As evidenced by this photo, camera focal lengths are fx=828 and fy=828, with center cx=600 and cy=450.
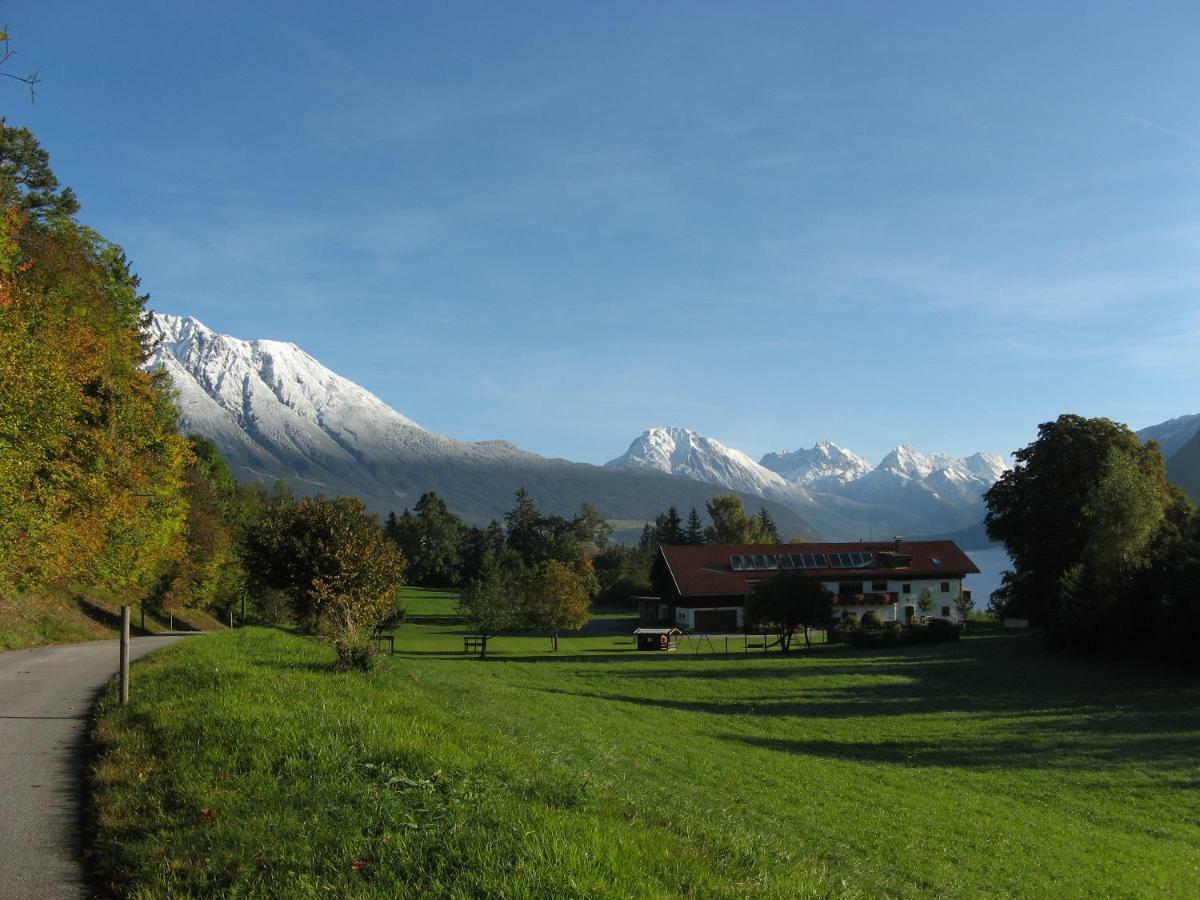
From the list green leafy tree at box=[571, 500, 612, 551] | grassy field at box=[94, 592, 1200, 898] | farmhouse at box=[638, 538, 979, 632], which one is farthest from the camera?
green leafy tree at box=[571, 500, 612, 551]

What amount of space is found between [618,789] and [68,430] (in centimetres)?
2397

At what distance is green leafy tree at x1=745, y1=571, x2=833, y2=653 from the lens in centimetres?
5500

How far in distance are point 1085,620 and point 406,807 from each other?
4553 centimetres

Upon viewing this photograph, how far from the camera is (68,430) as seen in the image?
26.7 m

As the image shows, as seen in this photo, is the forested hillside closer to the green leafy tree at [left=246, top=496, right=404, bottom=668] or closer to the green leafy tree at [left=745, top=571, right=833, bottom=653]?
the green leafy tree at [left=246, top=496, right=404, bottom=668]

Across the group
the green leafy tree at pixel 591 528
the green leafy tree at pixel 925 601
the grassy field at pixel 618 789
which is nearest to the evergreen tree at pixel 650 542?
the green leafy tree at pixel 591 528

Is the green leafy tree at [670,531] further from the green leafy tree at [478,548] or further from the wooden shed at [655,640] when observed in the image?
the wooden shed at [655,640]

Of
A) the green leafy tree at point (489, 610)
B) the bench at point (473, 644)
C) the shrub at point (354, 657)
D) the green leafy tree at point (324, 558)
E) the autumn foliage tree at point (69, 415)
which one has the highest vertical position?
the autumn foliage tree at point (69, 415)

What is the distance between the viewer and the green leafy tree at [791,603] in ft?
180

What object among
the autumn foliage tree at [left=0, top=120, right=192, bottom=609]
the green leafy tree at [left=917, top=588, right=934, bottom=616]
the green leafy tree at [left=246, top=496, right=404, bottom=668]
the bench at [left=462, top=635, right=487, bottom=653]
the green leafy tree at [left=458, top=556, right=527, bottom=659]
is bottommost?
the bench at [left=462, top=635, right=487, bottom=653]

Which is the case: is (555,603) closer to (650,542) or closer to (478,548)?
(478,548)

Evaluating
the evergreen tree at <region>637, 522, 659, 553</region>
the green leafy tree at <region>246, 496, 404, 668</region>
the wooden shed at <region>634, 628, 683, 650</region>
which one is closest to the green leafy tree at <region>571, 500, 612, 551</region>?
the evergreen tree at <region>637, 522, 659, 553</region>

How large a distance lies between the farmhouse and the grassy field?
4529 centimetres

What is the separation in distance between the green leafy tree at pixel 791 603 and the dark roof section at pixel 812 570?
23454 mm
